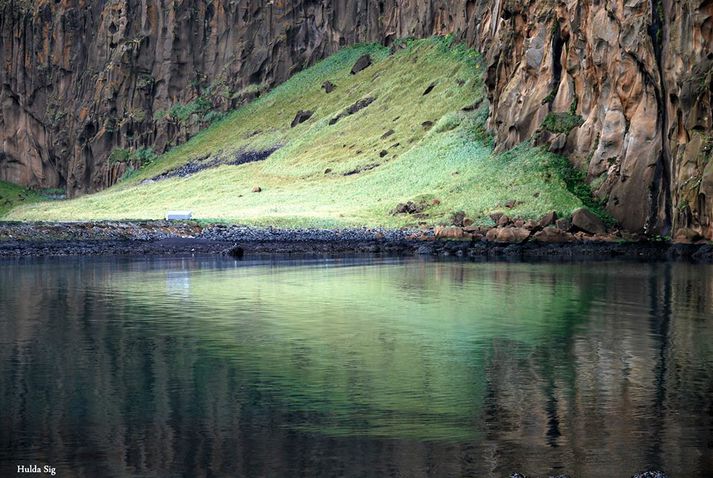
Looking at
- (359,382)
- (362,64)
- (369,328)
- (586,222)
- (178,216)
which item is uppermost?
(362,64)

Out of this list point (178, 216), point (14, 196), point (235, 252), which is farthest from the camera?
point (14, 196)

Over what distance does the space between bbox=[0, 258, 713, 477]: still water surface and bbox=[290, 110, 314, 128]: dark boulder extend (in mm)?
115516

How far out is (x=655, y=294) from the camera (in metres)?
46.5

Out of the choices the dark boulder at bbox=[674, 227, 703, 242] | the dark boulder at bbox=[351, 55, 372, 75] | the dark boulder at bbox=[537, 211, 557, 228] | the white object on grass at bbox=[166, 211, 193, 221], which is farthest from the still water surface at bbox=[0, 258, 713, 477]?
the dark boulder at bbox=[351, 55, 372, 75]

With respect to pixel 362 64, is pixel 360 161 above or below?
below

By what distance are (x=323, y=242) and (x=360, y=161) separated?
46263 millimetres

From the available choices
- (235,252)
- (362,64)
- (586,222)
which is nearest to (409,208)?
(586,222)

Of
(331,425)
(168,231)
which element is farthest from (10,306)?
(168,231)

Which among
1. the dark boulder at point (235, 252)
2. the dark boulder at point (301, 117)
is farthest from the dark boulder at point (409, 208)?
the dark boulder at point (301, 117)

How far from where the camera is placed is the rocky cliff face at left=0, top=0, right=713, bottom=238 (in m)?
75.8

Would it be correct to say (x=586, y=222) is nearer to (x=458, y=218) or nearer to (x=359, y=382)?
(x=458, y=218)

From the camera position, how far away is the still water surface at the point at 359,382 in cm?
1862

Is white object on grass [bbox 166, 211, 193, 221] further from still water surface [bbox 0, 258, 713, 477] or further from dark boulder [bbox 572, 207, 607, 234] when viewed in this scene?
still water surface [bbox 0, 258, 713, 477]

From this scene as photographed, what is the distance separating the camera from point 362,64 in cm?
16750
